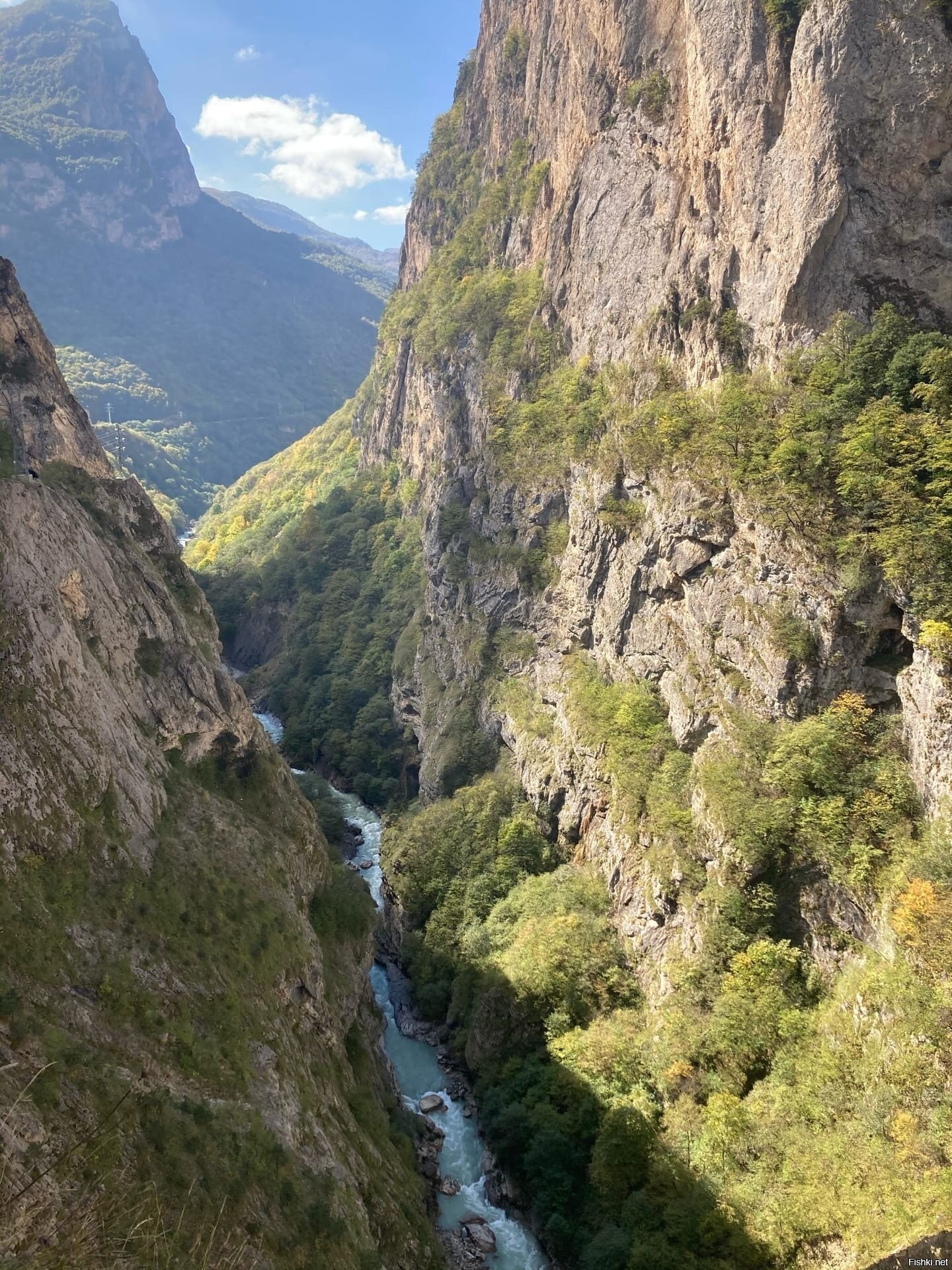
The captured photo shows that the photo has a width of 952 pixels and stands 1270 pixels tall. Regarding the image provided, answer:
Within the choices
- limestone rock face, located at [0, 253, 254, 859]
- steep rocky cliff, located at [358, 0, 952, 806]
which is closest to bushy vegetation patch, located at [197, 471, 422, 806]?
steep rocky cliff, located at [358, 0, 952, 806]

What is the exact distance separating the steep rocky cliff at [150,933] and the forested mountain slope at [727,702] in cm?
1004

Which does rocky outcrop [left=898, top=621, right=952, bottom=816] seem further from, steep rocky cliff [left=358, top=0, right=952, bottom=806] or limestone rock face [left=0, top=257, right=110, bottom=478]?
limestone rock face [left=0, top=257, right=110, bottom=478]

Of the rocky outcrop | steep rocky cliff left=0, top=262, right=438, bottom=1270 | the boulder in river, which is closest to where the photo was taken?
steep rocky cliff left=0, top=262, right=438, bottom=1270

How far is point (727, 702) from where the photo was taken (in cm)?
3938

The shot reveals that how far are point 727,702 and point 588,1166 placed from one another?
72.1 feet

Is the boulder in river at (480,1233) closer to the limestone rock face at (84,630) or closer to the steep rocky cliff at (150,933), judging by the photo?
the steep rocky cliff at (150,933)

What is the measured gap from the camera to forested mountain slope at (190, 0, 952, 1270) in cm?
2881

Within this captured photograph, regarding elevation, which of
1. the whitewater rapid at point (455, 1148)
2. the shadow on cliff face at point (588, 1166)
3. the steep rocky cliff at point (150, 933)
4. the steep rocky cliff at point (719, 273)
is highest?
the steep rocky cliff at point (719, 273)

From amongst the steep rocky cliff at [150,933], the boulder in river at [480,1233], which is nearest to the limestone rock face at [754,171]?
the steep rocky cliff at [150,933]

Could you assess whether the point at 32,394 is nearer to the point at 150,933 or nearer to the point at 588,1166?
the point at 150,933

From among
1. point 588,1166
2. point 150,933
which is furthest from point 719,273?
point 588,1166

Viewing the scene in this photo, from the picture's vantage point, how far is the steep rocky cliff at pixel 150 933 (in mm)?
19312

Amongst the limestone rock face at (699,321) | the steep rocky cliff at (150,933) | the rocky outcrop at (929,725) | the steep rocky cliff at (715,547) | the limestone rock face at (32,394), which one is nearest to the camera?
the steep rocky cliff at (150,933)

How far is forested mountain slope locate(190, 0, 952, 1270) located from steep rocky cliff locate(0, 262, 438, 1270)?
1004 centimetres
